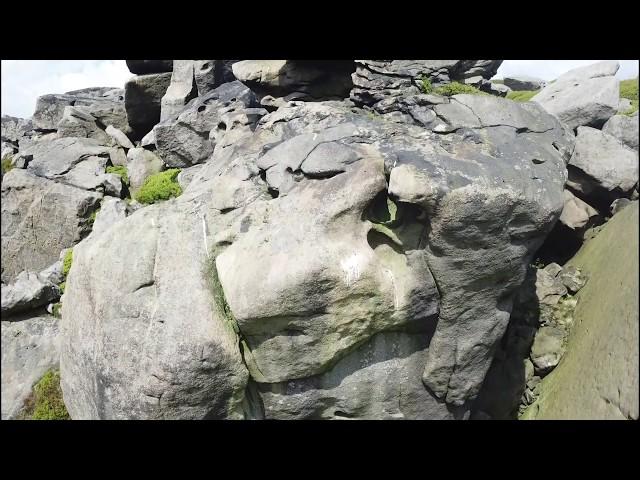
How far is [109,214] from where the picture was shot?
1582cm

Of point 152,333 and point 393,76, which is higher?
point 393,76

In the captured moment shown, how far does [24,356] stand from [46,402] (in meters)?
1.28

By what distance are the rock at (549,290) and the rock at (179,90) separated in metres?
15.5

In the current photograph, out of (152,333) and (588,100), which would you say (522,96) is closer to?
(588,100)

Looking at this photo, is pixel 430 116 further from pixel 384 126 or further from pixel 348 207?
pixel 348 207

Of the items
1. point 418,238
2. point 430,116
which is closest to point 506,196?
point 418,238

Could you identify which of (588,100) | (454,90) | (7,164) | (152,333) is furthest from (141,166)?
(588,100)

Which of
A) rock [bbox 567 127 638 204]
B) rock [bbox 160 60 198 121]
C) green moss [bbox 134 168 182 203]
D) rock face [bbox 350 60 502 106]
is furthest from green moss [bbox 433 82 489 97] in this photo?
rock [bbox 160 60 198 121]

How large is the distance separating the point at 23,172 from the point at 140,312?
34.9 ft

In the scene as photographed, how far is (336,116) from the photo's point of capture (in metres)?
13.4

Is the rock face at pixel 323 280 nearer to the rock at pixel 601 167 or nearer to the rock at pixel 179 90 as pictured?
the rock at pixel 601 167

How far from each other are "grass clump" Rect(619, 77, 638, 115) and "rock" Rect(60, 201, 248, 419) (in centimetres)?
1667

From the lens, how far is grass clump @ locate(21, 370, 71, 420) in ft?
40.2

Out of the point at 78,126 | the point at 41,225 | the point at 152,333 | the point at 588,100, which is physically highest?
the point at 588,100
